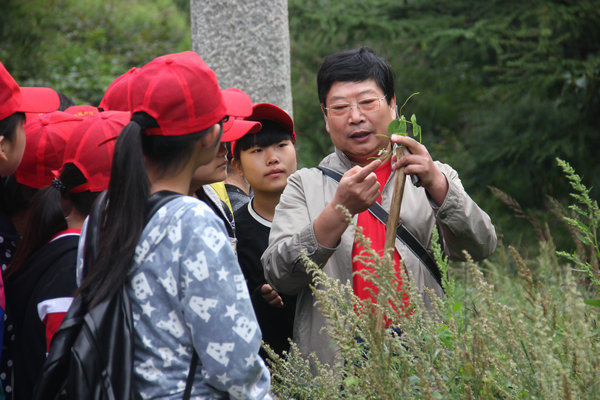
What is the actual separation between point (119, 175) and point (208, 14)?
3413 millimetres

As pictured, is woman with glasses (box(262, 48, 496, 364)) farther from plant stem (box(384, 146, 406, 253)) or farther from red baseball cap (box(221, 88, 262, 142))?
red baseball cap (box(221, 88, 262, 142))

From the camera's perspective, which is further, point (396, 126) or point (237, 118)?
point (237, 118)

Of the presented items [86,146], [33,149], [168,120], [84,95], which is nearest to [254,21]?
[33,149]

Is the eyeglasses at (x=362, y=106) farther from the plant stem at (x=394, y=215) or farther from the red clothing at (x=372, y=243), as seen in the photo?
the plant stem at (x=394, y=215)

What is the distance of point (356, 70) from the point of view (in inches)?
117

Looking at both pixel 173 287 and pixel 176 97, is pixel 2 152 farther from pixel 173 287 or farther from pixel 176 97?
pixel 173 287

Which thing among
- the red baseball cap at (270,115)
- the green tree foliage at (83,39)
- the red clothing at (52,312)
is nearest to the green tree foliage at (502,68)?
the red baseball cap at (270,115)

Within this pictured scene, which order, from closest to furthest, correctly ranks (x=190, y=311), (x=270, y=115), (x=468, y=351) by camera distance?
(x=190, y=311)
(x=468, y=351)
(x=270, y=115)

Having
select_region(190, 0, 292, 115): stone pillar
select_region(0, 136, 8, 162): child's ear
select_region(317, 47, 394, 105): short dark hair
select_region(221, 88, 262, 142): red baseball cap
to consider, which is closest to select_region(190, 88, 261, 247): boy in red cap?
select_region(221, 88, 262, 142): red baseball cap

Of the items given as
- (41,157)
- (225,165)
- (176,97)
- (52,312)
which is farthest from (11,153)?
(176,97)

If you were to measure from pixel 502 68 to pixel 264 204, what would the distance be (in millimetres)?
4360

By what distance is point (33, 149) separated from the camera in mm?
3023

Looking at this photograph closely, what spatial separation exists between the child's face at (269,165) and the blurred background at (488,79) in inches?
99.7

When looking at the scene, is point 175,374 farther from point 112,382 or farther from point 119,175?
point 119,175
